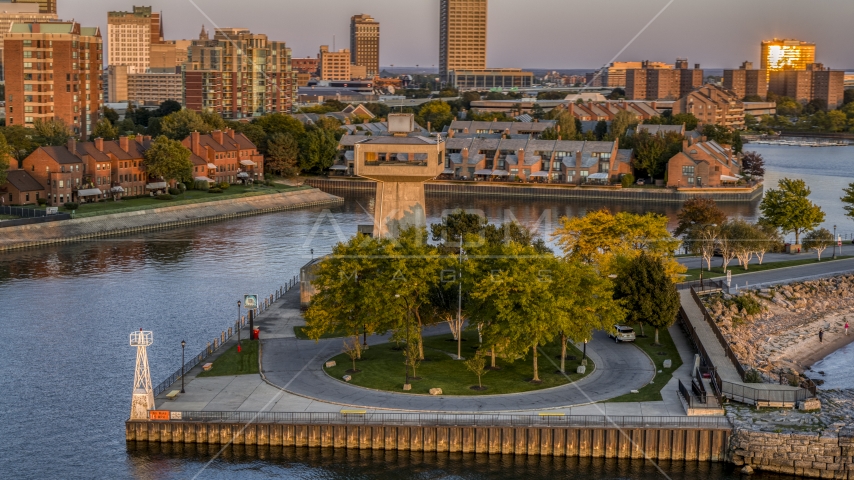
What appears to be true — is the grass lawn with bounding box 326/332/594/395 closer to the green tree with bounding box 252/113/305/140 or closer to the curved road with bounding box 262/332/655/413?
the curved road with bounding box 262/332/655/413

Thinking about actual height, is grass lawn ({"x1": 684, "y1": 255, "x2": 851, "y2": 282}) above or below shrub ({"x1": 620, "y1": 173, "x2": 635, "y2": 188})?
below

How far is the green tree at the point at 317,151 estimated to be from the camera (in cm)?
10338

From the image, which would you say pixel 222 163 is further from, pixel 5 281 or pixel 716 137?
pixel 716 137

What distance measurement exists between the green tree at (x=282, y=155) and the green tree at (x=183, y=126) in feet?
22.7

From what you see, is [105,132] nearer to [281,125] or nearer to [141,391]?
[281,125]

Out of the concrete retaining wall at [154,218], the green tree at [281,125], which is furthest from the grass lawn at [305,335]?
the green tree at [281,125]

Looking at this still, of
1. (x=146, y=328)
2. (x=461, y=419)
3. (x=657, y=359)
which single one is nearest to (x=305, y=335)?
(x=146, y=328)

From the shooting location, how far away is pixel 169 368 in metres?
37.7

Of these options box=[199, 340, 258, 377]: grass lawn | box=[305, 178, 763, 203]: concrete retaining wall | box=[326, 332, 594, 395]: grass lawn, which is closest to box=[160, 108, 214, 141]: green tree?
box=[305, 178, 763, 203]: concrete retaining wall

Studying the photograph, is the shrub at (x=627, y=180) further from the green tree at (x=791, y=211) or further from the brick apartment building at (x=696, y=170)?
the green tree at (x=791, y=211)

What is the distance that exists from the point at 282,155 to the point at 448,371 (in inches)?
2684

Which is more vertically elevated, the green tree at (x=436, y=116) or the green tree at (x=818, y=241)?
the green tree at (x=436, y=116)

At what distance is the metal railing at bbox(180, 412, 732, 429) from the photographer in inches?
1195

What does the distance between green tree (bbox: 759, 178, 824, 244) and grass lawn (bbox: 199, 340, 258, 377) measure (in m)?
34.6
